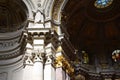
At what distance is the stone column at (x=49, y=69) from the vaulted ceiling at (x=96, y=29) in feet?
20.9

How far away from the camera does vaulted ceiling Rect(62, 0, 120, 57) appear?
20672 millimetres

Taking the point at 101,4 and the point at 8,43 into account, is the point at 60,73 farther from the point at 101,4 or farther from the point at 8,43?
the point at 101,4

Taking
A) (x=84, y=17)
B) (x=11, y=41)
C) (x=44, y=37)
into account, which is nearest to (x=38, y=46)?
(x=44, y=37)

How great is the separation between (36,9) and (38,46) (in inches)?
84.7

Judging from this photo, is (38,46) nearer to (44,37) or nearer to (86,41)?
(44,37)

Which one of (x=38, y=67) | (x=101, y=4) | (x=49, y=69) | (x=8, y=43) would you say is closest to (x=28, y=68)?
(x=38, y=67)

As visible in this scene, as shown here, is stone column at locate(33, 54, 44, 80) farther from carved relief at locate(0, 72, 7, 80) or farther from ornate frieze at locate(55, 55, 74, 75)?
carved relief at locate(0, 72, 7, 80)

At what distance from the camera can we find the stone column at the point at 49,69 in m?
13.5

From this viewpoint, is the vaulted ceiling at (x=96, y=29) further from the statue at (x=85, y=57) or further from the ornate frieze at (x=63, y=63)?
the ornate frieze at (x=63, y=63)

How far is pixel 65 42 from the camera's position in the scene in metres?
15.2

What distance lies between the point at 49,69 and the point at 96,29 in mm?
8814

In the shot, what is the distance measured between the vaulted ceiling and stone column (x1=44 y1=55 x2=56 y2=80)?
637cm

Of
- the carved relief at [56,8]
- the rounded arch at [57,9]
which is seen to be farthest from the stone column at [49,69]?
the carved relief at [56,8]

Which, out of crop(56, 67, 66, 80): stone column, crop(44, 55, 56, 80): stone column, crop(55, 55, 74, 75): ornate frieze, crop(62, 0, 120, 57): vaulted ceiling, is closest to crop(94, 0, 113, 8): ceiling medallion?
crop(62, 0, 120, 57): vaulted ceiling
